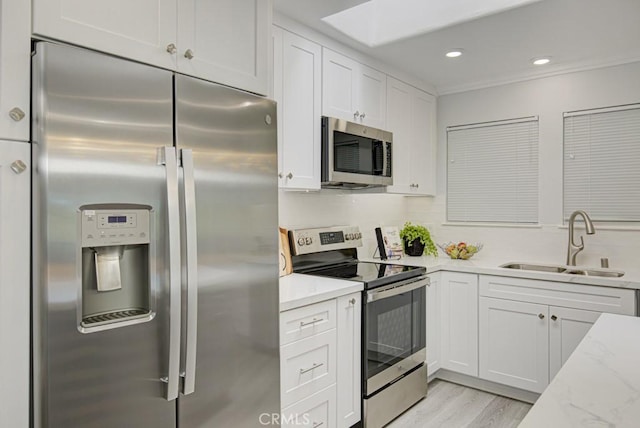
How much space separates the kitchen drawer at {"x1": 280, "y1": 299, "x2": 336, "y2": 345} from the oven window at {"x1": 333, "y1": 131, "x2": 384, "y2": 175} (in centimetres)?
94

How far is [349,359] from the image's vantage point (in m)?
2.36

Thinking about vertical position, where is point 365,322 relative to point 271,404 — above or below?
above

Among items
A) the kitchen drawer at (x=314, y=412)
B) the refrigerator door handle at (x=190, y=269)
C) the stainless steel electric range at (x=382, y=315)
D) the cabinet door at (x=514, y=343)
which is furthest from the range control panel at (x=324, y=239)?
the refrigerator door handle at (x=190, y=269)

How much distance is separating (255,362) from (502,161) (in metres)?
2.87

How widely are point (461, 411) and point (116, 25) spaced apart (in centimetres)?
295

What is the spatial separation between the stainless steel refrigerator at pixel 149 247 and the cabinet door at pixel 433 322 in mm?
1690

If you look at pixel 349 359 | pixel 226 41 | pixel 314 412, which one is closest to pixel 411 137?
pixel 349 359

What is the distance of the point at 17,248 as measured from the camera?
45.6 inches

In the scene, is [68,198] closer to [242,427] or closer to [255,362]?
[255,362]

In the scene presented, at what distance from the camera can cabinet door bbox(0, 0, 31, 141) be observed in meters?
1.13

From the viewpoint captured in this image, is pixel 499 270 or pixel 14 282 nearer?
pixel 14 282

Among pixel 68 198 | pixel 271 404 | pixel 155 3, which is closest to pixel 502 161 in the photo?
pixel 271 404

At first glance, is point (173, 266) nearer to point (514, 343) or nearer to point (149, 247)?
point (149, 247)

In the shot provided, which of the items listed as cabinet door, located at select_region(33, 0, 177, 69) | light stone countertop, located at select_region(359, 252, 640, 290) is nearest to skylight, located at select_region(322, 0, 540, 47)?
cabinet door, located at select_region(33, 0, 177, 69)
